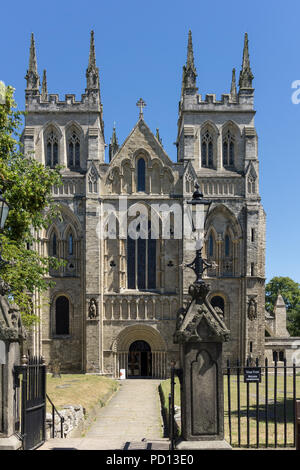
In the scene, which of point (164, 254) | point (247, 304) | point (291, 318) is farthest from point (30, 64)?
point (291, 318)

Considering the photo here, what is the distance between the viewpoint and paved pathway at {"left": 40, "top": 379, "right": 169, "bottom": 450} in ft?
36.7

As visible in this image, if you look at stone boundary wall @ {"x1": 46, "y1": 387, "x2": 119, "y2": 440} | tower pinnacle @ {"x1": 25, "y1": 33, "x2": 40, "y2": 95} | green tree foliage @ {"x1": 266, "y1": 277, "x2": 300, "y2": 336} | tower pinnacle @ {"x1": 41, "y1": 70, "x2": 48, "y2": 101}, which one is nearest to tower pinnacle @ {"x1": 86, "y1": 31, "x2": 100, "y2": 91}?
tower pinnacle @ {"x1": 41, "y1": 70, "x2": 48, "y2": 101}

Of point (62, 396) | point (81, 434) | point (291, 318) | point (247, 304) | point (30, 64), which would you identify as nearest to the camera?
point (81, 434)

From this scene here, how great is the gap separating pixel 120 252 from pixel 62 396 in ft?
51.1

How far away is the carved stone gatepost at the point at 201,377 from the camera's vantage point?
30.9ft

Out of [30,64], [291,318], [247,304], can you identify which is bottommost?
[291,318]

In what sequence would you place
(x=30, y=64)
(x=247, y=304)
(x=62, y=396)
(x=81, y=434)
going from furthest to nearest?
1. (x=30, y=64)
2. (x=247, y=304)
3. (x=62, y=396)
4. (x=81, y=434)

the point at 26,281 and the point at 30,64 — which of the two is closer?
the point at 26,281

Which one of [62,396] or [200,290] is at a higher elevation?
[200,290]

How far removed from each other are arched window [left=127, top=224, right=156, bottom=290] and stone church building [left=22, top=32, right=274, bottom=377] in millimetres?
67

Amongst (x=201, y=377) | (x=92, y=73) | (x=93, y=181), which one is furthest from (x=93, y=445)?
(x=92, y=73)

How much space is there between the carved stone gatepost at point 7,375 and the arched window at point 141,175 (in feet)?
91.1

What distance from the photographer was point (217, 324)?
962cm

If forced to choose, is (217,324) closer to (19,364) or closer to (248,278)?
(19,364)
